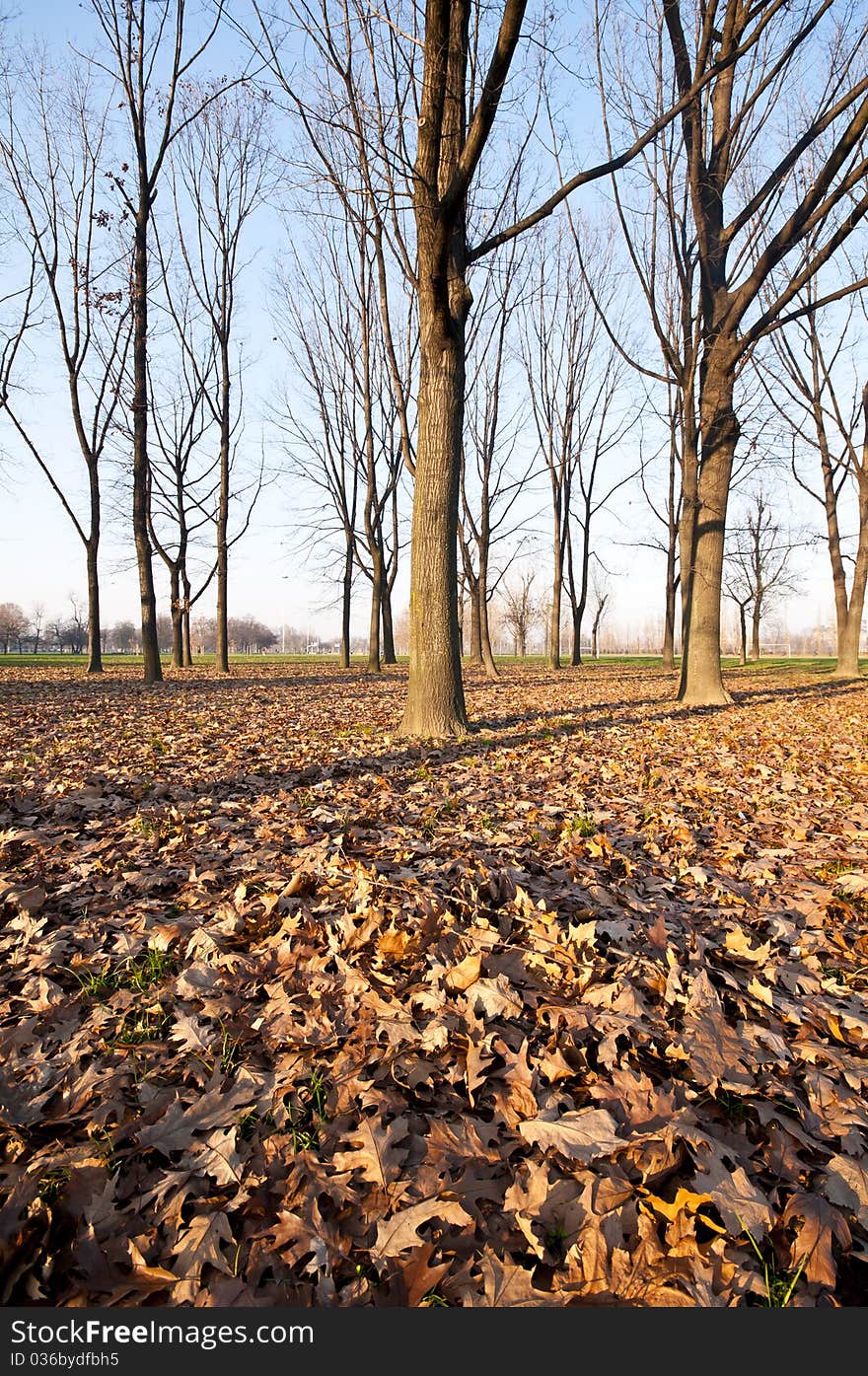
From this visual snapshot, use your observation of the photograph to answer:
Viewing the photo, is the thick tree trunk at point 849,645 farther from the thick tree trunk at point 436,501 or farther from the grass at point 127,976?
the grass at point 127,976

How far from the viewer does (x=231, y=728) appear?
848 centimetres

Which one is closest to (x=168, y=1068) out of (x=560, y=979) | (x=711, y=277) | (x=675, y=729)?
(x=560, y=979)

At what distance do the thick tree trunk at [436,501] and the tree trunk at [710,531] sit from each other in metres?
5.41

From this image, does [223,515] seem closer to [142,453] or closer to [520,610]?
[142,453]

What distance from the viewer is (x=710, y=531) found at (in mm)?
10914

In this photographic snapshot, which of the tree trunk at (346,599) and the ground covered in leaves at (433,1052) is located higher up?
the tree trunk at (346,599)

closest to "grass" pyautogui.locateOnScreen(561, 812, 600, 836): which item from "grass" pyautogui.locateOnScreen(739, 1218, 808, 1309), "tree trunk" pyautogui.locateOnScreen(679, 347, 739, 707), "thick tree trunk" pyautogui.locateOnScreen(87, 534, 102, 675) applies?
"grass" pyautogui.locateOnScreen(739, 1218, 808, 1309)

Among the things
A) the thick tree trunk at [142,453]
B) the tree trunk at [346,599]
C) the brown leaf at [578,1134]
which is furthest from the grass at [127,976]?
the tree trunk at [346,599]

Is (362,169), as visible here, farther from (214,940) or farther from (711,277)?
(214,940)

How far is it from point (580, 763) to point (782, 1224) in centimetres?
496

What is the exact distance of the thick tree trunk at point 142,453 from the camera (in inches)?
581

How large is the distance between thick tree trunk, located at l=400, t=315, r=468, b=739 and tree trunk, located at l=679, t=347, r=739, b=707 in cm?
541

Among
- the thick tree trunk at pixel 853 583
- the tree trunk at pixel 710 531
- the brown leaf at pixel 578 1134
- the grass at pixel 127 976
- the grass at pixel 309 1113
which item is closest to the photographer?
the brown leaf at pixel 578 1134

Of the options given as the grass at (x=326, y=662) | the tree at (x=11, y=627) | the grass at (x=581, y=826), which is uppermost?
the tree at (x=11, y=627)
